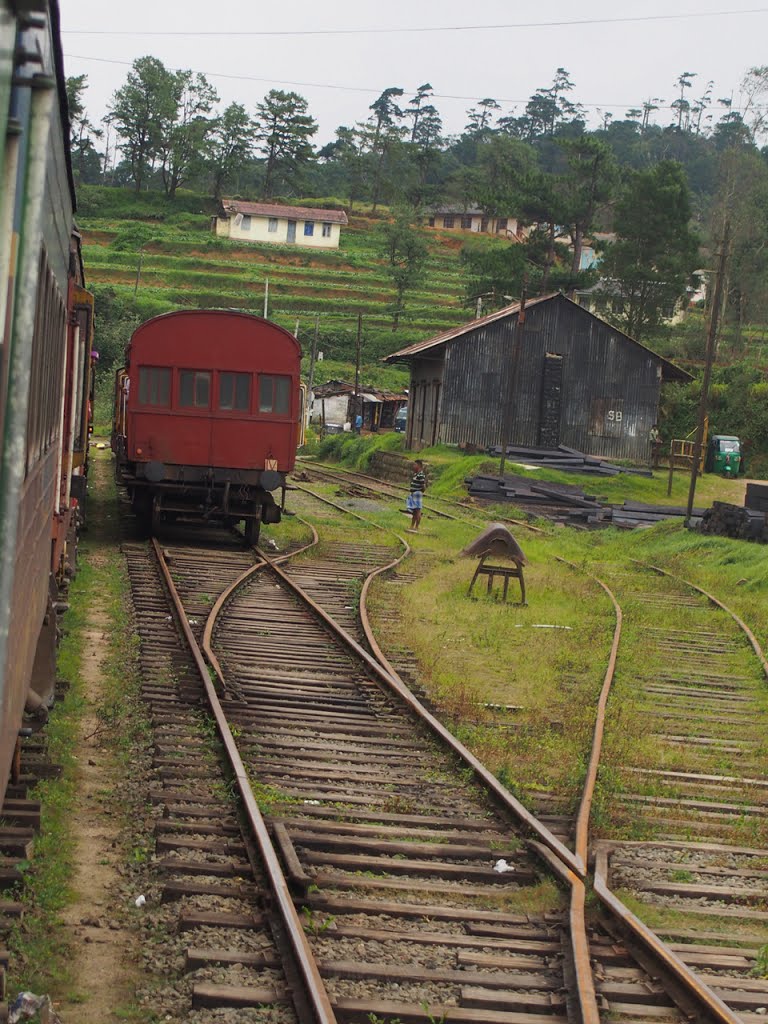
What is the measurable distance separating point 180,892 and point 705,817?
12.0ft

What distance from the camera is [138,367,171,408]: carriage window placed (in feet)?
61.6

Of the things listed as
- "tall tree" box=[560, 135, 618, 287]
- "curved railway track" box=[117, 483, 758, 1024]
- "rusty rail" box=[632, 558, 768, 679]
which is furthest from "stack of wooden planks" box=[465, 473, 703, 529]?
"tall tree" box=[560, 135, 618, 287]

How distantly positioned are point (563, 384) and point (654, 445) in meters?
4.61

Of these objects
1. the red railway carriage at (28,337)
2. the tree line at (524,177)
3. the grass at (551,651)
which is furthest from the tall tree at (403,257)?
the red railway carriage at (28,337)

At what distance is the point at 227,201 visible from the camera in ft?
332

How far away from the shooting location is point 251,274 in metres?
83.9

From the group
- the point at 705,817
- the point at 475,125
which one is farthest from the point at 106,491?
the point at 475,125

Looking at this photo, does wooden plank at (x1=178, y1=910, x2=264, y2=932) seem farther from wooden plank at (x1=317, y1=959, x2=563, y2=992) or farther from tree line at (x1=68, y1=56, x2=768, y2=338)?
tree line at (x1=68, y1=56, x2=768, y2=338)

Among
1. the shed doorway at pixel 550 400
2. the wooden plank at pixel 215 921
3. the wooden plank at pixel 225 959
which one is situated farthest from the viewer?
the shed doorway at pixel 550 400

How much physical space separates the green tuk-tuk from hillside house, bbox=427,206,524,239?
70611 mm

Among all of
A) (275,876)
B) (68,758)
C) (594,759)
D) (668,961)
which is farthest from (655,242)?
(668,961)

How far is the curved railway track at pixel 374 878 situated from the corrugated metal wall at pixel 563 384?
32992 millimetres

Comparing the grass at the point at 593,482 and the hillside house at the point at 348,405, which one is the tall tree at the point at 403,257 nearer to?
the hillside house at the point at 348,405

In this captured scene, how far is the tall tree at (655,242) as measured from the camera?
2287 inches
